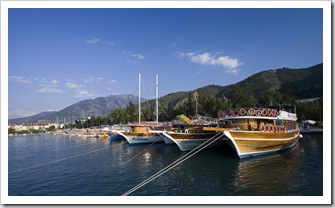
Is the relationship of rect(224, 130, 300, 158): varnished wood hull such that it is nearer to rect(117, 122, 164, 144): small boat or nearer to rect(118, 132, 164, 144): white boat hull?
rect(117, 122, 164, 144): small boat

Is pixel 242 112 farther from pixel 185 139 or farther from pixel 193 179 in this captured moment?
pixel 193 179

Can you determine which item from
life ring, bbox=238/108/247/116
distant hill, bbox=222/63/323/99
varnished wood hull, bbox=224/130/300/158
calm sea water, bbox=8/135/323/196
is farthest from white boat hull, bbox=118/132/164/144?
distant hill, bbox=222/63/323/99

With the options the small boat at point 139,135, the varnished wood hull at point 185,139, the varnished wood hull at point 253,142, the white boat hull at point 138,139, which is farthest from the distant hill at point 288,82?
the varnished wood hull at point 253,142

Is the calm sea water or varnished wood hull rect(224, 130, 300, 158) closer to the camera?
the calm sea water

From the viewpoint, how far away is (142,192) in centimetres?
1020

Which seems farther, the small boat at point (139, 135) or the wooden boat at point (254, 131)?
the small boat at point (139, 135)

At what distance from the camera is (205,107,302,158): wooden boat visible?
16516 mm

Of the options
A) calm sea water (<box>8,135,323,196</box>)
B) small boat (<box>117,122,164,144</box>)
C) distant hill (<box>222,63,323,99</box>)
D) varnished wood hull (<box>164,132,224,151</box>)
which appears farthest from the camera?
distant hill (<box>222,63,323,99</box>)

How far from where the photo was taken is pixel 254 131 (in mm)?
16766

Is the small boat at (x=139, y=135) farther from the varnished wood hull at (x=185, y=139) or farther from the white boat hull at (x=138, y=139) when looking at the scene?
the varnished wood hull at (x=185, y=139)

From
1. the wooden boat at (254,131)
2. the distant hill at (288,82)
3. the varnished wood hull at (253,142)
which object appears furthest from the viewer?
the distant hill at (288,82)

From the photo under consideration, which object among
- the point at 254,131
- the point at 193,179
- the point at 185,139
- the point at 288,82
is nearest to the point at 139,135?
the point at 185,139

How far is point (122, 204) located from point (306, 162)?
14140 mm

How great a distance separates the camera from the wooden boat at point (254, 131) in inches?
650
